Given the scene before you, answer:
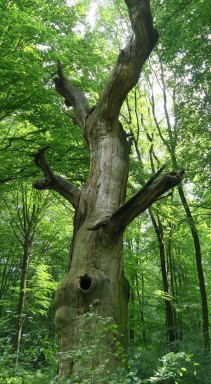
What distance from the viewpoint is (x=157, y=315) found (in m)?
21.0

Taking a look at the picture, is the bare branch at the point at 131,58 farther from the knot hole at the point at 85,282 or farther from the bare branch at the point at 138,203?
the knot hole at the point at 85,282

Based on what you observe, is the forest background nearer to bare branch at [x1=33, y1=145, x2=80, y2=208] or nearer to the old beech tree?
the old beech tree

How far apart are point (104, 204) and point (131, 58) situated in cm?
190

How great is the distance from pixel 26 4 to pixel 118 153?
509cm

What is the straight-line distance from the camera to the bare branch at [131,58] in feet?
13.4

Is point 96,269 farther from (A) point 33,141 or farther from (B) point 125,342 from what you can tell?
(A) point 33,141

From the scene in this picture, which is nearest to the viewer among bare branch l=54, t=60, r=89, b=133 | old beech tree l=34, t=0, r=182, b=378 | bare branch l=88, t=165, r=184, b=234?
old beech tree l=34, t=0, r=182, b=378

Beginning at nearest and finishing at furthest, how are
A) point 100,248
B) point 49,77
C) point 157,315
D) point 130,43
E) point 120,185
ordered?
1. point 100,248
2. point 120,185
3. point 130,43
4. point 49,77
5. point 157,315

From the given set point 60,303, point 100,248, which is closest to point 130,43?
point 100,248

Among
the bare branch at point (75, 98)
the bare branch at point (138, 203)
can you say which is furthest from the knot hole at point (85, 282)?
the bare branch at point (75, 98)

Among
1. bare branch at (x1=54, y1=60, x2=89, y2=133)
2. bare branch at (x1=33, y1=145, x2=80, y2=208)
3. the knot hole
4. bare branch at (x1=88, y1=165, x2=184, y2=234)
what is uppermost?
bare branch at (x1=54, y1=60, x2=89, y2=133)

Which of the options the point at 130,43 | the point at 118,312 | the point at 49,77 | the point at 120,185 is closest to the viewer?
the point at 118,312

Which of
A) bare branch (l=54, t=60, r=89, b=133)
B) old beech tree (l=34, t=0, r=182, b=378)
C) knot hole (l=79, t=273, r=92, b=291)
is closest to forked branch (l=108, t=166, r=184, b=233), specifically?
old beech tree (l=34, t=0, r=182, b=378)

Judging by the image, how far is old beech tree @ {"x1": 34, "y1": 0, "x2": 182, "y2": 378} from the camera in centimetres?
307
